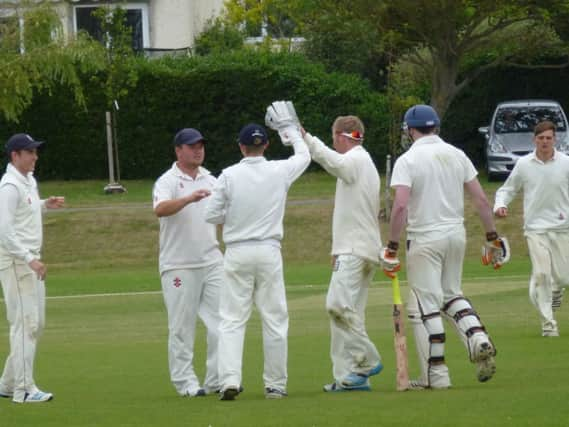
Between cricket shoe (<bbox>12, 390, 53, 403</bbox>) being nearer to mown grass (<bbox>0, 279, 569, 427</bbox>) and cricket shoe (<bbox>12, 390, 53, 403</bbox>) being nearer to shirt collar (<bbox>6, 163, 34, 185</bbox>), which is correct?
mown grass (<bbox>0, 279, 569, 427</bbox>)

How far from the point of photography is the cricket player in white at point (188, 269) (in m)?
11.1

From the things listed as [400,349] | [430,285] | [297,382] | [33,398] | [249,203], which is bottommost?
[297,382]

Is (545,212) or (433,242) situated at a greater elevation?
(433,242)

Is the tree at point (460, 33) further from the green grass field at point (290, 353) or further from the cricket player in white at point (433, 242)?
the cricket player in white at point (433, 242)

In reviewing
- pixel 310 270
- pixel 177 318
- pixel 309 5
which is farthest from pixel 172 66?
pixel 177 318

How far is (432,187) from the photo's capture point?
10664 millimetres

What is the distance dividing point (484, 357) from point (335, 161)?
1.87 meters

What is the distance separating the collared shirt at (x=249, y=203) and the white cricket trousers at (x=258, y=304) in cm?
10

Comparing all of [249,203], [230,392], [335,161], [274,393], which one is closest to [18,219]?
[249,203]

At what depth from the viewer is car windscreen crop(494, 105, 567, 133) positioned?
33.8 m

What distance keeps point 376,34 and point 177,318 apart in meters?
22.8

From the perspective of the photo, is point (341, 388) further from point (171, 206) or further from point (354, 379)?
point (171, 206)

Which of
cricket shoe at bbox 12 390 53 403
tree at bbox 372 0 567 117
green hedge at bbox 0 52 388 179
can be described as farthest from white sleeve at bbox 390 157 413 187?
green hedge at bbox 0 52 388 179

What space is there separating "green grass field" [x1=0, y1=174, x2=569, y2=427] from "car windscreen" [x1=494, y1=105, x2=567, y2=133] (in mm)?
5808
